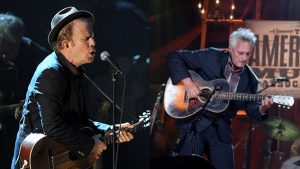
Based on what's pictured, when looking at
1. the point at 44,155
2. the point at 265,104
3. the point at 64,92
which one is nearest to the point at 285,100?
the point at 265,104

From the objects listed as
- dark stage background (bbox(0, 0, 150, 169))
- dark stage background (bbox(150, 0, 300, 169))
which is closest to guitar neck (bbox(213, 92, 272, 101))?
dark stage background (bbox(150, 0, 300, 169))

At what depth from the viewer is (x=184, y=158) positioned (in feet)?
13.1

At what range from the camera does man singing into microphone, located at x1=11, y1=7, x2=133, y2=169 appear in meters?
3.06

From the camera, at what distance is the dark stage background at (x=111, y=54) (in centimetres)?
463

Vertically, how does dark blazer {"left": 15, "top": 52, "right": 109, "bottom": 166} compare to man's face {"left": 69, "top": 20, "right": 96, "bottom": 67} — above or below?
below

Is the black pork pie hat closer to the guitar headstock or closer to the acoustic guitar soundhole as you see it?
the acoustic guitar soundhole

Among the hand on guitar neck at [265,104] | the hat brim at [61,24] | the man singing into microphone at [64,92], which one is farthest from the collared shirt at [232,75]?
the hat brim at [61,24]

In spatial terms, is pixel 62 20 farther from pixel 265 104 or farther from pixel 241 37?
pixel 265 104

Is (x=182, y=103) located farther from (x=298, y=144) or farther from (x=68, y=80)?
(x=68, y=80)

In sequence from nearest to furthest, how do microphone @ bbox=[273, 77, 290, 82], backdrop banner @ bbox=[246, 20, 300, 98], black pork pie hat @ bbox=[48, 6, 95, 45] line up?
black pork pie hat @ bbox=[48, 6, 95, 45] < microphone @ bbox=[273, 77, 290, 82] < backdrop banner @ bbox=[246, 20, 300, 98]

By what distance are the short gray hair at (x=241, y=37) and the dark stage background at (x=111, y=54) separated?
929 mm

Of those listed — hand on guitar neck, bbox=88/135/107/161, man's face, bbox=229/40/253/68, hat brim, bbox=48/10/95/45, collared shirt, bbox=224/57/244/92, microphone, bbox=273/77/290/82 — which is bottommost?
hand on guitar neck, bbox=88/135/107/161

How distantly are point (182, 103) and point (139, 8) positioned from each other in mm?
1136

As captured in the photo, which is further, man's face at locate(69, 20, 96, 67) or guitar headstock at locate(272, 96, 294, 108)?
guitar headstock at locate(272, 96, 294, 108)
